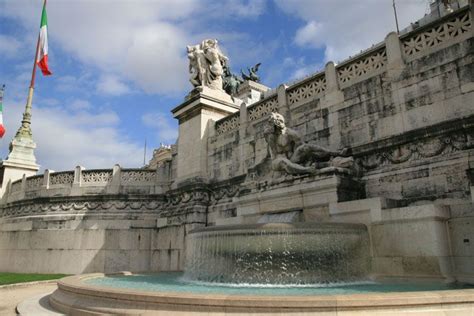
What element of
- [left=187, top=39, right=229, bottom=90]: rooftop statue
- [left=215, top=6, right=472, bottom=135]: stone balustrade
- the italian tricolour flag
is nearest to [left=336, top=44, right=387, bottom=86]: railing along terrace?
[left=215, top=6, right=472, bottom=135]: stone balustrade

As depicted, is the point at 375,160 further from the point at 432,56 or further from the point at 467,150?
the point at 432,56

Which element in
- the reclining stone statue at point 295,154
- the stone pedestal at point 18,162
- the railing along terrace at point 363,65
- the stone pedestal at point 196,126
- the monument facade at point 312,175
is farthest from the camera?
the stone pedestal at point 18,162

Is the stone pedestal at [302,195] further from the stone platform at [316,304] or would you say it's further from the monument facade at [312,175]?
the stone platform at [316,304]

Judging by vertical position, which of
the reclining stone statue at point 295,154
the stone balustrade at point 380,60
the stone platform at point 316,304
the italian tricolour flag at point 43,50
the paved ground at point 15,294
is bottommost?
the paved ground at point 15,294

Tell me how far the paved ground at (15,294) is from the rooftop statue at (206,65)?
10508mm

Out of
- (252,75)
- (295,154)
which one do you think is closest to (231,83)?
(252,75)

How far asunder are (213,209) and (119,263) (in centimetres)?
530

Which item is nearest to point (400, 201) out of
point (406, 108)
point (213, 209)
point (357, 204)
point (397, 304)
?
point (357, 204)

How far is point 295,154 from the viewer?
10.6 m

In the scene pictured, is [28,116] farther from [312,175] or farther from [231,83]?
[312,175]

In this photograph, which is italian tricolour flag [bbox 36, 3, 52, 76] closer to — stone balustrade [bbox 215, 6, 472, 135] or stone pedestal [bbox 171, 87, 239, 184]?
stone pedestal [bbox 171, 87, 239, 184]

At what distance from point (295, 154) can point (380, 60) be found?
351cm

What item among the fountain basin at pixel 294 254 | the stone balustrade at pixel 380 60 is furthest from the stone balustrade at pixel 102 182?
the fountain basin at pixel 294 254

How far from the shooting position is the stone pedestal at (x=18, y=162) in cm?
2278
